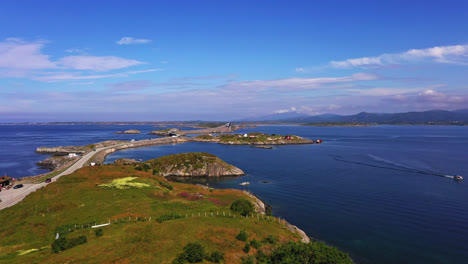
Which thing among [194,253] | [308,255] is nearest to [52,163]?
[194,253]

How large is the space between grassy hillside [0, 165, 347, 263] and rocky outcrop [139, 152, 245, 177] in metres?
39.6

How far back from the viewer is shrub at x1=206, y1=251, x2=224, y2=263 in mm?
29562

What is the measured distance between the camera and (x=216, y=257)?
29766mm

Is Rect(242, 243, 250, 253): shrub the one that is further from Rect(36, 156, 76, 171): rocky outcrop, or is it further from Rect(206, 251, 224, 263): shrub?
Rect(36, 156, 76, 171): rocky outcrop

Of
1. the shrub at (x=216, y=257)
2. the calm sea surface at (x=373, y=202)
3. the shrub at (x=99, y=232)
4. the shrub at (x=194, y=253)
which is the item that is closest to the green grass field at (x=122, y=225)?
the shrub at (x=99, y=232)

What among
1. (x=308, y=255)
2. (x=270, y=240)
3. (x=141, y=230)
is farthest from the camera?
(x=270, y=240)

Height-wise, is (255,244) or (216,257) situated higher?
(216,257)

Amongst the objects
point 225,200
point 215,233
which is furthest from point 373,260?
point 225,200

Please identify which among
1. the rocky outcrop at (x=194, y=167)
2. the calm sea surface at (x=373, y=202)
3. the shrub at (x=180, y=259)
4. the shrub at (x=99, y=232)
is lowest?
the calm sea surface at (x=373, y=202)

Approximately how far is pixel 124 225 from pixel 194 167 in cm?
6594

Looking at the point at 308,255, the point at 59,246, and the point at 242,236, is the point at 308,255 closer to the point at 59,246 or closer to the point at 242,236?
the point at 242,236

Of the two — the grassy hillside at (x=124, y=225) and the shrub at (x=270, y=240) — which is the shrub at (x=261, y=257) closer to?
the grassy hillside at (x=124, y=225)

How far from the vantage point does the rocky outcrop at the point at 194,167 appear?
334 feet

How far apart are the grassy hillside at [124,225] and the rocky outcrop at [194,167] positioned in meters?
39.6
